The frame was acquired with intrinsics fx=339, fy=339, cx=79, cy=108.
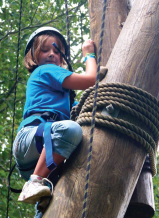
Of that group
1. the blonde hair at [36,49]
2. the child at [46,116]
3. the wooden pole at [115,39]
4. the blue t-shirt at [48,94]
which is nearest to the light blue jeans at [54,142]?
the child at [46,116]

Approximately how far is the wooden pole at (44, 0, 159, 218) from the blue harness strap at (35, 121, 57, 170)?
9cm

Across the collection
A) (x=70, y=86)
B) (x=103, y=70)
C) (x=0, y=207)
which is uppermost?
(x=103, y=70)

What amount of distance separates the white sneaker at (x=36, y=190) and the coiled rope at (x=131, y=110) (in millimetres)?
312

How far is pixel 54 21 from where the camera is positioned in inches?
223

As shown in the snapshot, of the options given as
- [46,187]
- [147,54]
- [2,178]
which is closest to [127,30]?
[147,54]

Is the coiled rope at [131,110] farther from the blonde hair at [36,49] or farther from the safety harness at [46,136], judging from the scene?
the blonde hair at [36,49]

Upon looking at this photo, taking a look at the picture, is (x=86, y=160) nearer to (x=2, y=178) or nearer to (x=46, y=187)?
(x=46, y=187)

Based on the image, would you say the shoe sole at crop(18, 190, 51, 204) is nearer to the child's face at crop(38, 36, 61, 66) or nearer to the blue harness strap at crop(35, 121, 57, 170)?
the blue harness strap at crop(35, 121, 57, 170)

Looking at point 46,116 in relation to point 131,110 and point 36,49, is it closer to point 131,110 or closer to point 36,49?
point 131,110

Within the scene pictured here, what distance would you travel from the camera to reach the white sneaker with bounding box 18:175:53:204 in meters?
1.38

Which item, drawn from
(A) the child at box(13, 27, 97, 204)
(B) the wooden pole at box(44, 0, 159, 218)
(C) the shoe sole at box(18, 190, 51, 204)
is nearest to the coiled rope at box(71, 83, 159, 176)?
(B) the wooden pole at box(44, 0, 159, 218)

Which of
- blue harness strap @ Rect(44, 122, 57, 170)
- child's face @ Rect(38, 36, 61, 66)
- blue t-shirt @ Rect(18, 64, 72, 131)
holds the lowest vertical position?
blue harness strap @ Rect(44, 122, 57, 170)

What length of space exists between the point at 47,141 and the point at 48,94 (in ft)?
1.43

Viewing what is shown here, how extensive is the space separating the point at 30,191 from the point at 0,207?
3.03m
